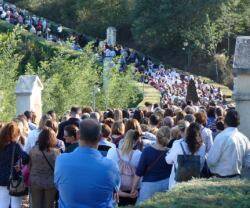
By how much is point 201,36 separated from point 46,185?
45.0 m

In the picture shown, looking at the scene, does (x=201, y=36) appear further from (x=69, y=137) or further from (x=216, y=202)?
(x=216, y=202)

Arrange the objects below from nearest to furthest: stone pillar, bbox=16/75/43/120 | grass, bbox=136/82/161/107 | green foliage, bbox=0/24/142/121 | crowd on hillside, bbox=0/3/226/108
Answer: stone pillar, bbox=16/75/43/120 → green foliage, bbox=0/24/142/121 → grass, bbox=136/82/161/107 → crowd on hillside, bbox=0/3/226/108

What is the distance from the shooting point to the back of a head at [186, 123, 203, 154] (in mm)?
9531

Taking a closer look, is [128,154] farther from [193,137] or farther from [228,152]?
[228,152]

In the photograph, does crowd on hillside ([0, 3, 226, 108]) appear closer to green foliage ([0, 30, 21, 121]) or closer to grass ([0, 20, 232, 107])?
grass ([0, 20, 232, 107])

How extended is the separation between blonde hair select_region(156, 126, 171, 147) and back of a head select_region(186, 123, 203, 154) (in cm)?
27

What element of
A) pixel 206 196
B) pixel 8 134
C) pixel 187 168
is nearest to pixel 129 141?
pixel 187 168

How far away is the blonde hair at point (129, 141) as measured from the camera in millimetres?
9797

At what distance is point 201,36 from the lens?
5425cm

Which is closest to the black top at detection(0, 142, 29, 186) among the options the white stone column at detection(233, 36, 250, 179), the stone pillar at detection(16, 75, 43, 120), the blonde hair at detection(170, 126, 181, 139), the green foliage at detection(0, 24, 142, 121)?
the blonde hair at detection(170, 126, 181, 139)

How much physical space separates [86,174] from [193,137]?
3.53 metres

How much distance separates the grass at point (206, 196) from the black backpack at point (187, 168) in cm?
152

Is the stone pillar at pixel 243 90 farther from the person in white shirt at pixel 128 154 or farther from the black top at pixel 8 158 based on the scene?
the black top at pixel 8 158

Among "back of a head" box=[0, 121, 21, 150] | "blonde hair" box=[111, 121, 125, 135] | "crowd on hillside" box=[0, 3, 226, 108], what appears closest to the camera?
"back of a head" box=[0, 121, 21, 150]
